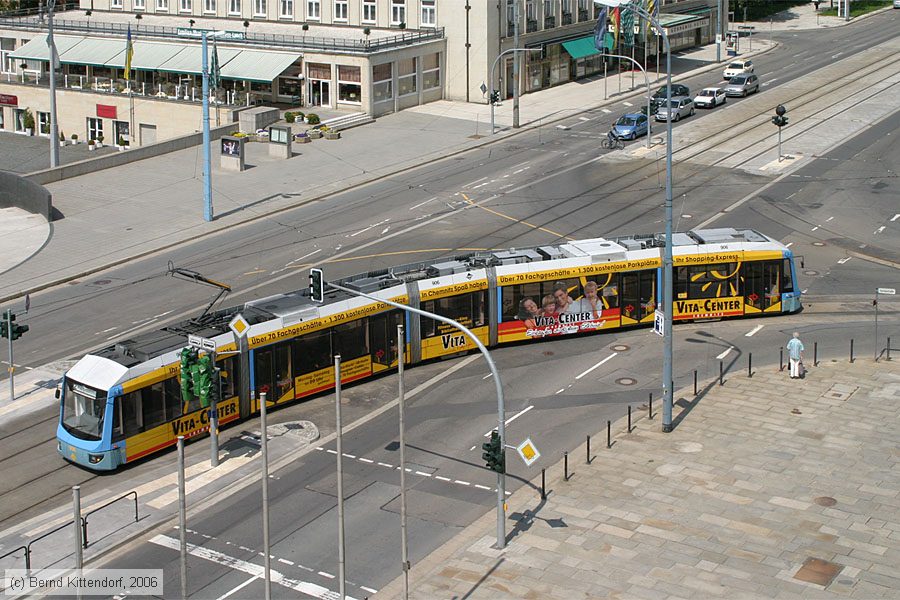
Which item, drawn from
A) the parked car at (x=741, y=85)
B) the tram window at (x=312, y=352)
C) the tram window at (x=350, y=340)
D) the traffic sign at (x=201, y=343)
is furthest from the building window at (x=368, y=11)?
Result: the traffic sign at (x=201, y=343)

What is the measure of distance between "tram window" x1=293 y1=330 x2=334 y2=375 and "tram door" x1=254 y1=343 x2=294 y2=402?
0.33 metres

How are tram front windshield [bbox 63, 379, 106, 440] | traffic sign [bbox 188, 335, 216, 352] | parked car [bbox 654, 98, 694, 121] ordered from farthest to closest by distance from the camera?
parked car [bbox 654, 98, 694, 121], traffic sign [bbox 188, 335, 216, 352], tram front windshield [bbox 63, 379, 106, 440]

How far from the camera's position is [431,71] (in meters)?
90.1

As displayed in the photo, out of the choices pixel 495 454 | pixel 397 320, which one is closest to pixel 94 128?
pixel 397 320

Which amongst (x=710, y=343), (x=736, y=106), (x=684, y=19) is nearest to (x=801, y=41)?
(x=684, y=19)

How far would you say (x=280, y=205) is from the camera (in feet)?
211

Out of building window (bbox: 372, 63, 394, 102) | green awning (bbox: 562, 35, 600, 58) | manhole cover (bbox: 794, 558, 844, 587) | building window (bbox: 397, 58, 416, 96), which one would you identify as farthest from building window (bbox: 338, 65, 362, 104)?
manhole cover (bbox: 794, 558, 844, 587)

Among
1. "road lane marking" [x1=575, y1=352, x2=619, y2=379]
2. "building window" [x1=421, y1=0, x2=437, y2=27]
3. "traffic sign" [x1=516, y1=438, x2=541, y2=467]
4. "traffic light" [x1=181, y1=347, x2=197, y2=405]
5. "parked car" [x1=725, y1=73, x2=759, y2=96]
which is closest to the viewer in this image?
"traffic sign" [x1=516, y1=438, x2=541, y2=467]

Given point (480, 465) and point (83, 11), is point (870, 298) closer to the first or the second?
point (480, 465)

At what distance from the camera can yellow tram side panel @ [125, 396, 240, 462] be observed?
35469 millimetres

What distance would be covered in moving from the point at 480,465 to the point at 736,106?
5819 centimetres

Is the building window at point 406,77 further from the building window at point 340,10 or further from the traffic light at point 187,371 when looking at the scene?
the traffic light at point 187,371

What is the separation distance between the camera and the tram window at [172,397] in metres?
36.0

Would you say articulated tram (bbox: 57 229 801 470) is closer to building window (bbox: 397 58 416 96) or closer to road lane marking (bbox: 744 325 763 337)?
road lane marking (bbox: 744 325 763 337)
